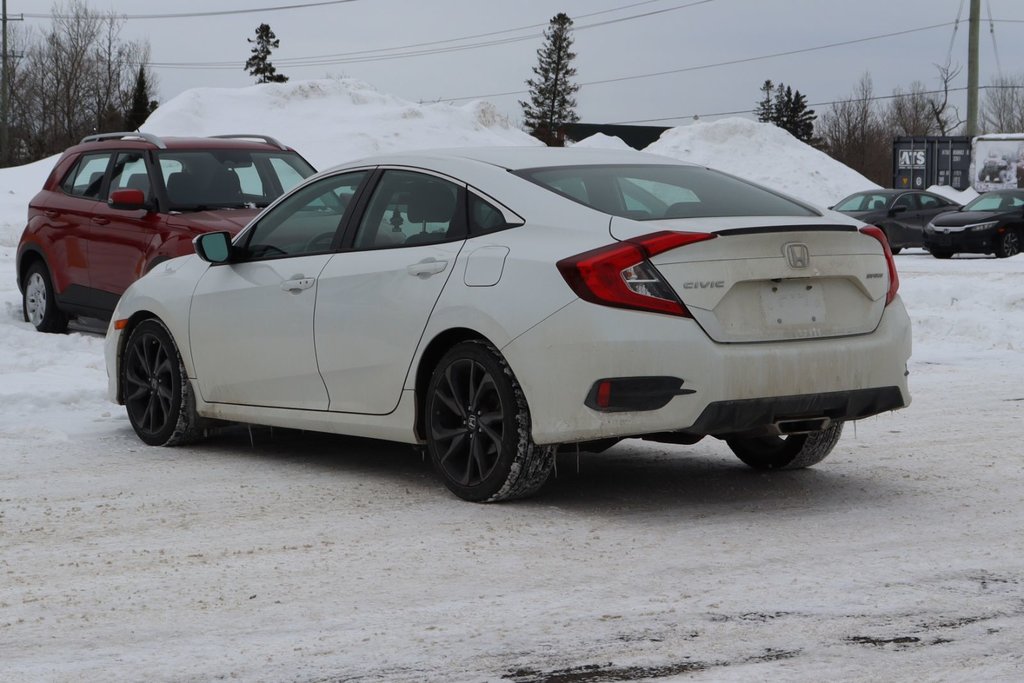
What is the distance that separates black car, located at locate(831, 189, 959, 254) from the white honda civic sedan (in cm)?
2558

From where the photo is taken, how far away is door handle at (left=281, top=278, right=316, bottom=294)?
23.0ft

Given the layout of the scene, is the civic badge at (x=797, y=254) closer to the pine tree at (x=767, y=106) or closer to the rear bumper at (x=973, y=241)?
the rear bumper at (x=973, y=241)

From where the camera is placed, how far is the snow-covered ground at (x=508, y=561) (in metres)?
4.05

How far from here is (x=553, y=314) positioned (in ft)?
18.8

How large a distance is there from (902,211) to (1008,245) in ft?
10.5

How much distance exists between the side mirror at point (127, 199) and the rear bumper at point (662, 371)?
23.2ft

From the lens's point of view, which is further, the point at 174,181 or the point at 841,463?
the point at 174,181

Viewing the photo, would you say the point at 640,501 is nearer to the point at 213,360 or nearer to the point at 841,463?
the point at 841,463

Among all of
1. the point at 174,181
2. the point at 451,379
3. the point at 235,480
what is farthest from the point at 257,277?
the point at 174,181

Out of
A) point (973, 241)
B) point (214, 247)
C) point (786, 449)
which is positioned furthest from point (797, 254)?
point (973, 241)

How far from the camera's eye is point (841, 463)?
7367mm

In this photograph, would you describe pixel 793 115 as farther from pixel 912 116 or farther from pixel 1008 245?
pixel 1008 245

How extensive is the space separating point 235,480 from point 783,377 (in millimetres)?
2808

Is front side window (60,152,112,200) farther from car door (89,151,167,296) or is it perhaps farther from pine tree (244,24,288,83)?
pine tree (244,24,288,83)
